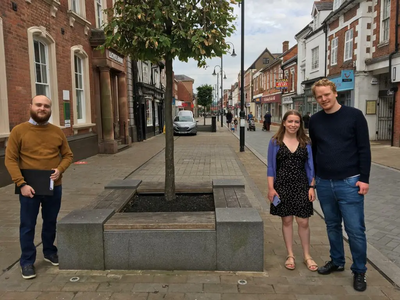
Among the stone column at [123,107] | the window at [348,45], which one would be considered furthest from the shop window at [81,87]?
the window at [348,45]

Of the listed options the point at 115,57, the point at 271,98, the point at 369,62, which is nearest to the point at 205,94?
the point at 271,98

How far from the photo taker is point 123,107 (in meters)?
14.9

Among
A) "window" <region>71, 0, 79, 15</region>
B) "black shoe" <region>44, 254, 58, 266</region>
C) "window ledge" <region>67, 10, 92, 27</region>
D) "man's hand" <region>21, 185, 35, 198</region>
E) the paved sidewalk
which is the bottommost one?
the paved sidewalk

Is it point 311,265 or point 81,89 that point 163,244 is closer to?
point 311,265

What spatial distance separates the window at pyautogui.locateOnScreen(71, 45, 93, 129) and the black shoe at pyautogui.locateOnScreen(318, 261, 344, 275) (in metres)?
9.42

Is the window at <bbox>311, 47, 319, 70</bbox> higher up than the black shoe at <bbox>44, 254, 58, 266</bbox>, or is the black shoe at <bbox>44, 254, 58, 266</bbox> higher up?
the window at <bbox>311, 47, 319, 70</bbox>

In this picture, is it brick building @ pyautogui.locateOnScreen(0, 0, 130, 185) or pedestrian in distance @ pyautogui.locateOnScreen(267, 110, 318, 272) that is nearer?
pedestrian in distance @ pyautogui.locateOnScreen(267, 110, 318, 272)

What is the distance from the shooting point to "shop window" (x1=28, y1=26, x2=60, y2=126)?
834cm

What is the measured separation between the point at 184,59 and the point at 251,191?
3666mm

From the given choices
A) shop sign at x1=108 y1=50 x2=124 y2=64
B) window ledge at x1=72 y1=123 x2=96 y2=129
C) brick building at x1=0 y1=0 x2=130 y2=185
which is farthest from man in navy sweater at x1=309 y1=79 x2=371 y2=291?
shop sign at x1=108 y1=50 x2=124 y2=64

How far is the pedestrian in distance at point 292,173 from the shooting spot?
3279 mm

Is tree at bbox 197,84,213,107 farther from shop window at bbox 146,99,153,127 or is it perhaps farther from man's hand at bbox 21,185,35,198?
man's hand at bbox 21,185,35,198

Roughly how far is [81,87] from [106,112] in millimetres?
1358

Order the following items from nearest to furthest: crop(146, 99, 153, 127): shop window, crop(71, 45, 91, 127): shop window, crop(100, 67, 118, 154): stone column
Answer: crop(71, 45, 91, 127): shop window < crop(100, 67, 118, 154): stone column < crop(146, 99, 153, 127): shop window
